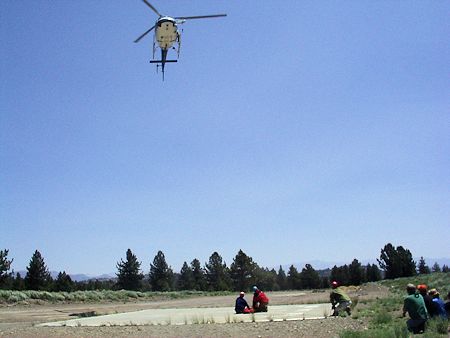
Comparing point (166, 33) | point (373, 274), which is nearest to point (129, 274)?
point (373, 274)

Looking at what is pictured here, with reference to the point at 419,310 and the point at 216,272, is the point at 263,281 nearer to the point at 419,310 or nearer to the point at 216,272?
the point at 216,272

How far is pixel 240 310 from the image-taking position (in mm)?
18188

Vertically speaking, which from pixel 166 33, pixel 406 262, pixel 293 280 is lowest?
pixel 293 280

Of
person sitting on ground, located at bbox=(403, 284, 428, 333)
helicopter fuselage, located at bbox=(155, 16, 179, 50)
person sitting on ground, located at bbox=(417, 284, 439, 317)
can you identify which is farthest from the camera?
helicopter fuselage, located at bbox=(155, 16, 179, 50)

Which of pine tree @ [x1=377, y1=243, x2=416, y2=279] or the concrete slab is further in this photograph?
pine tree @ [x1=377, y1=243, x2=416, y2=279]

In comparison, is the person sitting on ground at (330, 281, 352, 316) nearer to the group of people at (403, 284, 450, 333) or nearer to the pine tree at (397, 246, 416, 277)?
the group of people at (403, 284, 450, 333)

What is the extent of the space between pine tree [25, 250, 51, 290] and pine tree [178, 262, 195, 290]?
32.5 meters

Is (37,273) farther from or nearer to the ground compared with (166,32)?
nearer to the ground

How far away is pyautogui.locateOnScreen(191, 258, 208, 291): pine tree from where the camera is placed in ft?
316

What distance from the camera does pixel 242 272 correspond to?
93625 mm

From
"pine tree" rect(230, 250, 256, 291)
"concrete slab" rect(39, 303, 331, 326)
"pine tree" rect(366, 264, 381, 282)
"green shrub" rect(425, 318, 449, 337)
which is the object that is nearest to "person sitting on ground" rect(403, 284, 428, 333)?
"green shrub" rect(425, 318, 449, 337)

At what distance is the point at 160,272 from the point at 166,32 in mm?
77852

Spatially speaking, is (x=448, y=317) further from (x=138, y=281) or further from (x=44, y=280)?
(x=138, y=281)

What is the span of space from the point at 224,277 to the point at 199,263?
9887 millimetres
